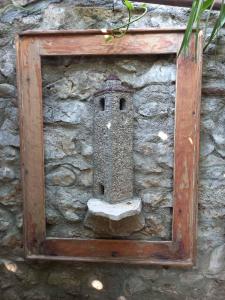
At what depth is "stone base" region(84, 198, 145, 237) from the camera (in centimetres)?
134

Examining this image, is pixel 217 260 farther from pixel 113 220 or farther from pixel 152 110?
pixel 152 110

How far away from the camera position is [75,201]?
1.49m

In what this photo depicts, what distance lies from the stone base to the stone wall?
4cm

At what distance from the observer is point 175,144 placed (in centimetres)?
139

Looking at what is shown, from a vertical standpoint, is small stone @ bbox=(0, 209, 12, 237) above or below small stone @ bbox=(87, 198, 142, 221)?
below

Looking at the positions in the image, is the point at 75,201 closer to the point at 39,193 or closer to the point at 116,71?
the point at 39,193

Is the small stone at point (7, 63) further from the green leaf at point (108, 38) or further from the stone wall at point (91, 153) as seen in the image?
the green leaf at point (108, 38)

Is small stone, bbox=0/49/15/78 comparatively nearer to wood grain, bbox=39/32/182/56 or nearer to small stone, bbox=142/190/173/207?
wood grain, bbox=39/32/182/56

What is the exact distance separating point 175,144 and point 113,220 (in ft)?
1.44

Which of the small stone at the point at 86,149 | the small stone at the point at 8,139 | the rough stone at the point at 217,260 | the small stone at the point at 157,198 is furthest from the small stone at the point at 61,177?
the rough stone at the point at 217,260

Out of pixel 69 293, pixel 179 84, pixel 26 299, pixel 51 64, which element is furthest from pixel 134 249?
pixel 51 64

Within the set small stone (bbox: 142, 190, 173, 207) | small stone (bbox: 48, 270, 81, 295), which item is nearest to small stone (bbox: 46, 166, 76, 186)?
small stone (bbox: 142, 190, 173, 207)

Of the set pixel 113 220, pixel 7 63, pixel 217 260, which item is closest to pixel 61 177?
pixel 113 220

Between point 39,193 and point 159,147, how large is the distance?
0.61 m
